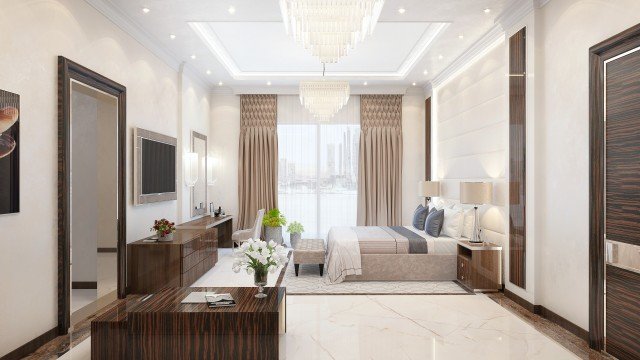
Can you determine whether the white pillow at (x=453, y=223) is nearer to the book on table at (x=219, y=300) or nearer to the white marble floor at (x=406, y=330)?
the white marble floor at (x=406, y=330)

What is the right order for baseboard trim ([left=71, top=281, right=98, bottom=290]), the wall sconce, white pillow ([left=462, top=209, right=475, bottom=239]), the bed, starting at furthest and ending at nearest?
1. the wall sconce
2. white pillow ([left=462, top=209, right=475, bottom=239])
3. the bed
4. baseboard trim ([left=71, top=281, right=98, bottom=290])

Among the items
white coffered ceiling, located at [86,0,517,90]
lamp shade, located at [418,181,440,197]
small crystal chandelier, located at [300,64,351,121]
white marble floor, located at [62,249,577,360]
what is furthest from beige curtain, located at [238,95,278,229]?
white marble floor, located at [62,249,577,360]

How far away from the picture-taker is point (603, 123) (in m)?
3.13

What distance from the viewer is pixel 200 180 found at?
285 inches

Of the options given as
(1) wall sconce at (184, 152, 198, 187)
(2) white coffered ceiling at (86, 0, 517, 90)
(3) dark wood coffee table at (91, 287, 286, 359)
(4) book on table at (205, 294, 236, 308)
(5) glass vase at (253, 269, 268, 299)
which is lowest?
(3) dark wood coffee table at (91, 287, 286, 359)

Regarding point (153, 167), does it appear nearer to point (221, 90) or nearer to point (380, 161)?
point (221, 90)

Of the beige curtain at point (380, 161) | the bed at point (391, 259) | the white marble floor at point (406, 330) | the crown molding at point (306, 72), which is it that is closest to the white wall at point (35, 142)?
the white marble floor at point (406, 330)

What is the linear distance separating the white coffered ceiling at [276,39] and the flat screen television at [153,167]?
1.19 m

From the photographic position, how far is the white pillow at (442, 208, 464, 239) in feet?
18.1

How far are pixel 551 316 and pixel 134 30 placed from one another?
5.31 metres

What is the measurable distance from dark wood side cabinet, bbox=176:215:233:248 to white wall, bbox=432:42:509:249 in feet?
12.5

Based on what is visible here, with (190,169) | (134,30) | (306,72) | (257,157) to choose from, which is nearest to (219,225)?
(190,169)

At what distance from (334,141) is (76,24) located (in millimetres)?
5171

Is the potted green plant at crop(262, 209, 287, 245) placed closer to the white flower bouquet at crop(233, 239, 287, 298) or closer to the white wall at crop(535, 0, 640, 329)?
the white flower bouquet at crop(233, 239, 287, 298)
